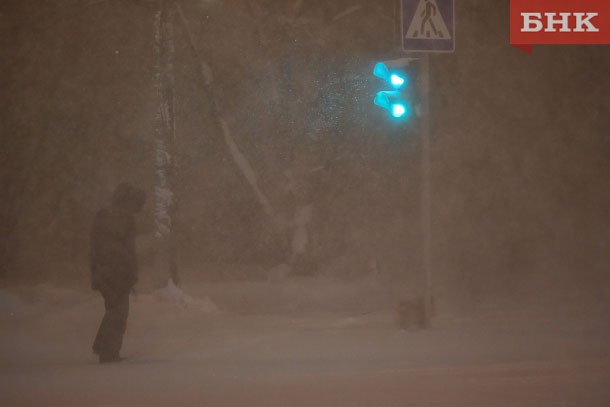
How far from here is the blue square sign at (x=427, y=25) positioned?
9797mm

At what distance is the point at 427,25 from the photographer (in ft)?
32.4

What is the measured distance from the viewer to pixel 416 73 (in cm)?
1012

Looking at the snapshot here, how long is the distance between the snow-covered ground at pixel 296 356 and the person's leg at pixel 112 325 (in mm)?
183

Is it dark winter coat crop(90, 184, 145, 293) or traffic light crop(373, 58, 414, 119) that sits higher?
traffic light crop(373, 58, 414, 119)

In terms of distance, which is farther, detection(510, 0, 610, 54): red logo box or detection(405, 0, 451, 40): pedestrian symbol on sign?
detection(510, 0, 610, 54): red logo box

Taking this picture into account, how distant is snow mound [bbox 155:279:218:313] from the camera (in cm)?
1223

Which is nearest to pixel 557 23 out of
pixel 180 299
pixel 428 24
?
pixel 428 24

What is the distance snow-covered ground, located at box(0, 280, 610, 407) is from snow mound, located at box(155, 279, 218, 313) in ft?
0.11

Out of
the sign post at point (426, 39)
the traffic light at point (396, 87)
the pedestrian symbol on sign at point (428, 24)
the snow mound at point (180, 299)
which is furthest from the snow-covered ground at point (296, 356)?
the pedestrian symbol on sign at point (428, 24)

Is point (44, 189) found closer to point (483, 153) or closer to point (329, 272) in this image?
point (329, 272)

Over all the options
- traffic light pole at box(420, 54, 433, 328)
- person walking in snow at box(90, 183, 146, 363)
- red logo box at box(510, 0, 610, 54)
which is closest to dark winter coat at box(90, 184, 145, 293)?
person walking in snow at box(90, 183, 146, 363)

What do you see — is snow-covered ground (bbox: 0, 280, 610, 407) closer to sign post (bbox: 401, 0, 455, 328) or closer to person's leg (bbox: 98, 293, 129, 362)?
person's leg (bbox: 98, 293, 129, 362)

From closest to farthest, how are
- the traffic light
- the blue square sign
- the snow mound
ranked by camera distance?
the blue square sign, the traffic light, the snow mound

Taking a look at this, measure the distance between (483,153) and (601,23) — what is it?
3237 mm
